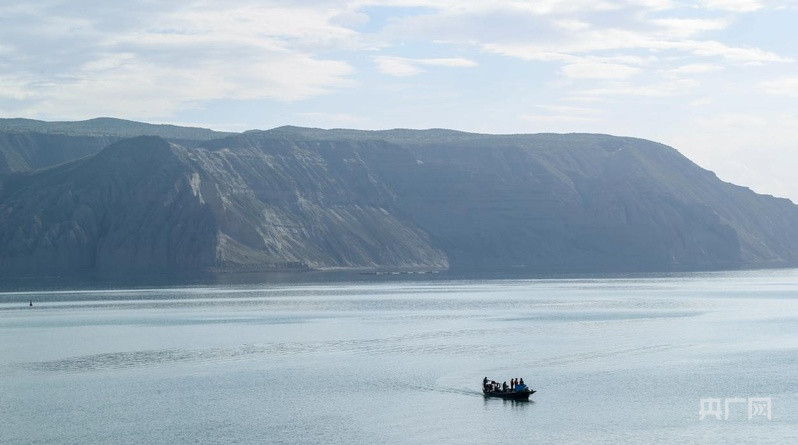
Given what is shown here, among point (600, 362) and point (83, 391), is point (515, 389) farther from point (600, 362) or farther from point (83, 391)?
point (83, 391)

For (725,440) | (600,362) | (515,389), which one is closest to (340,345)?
(600,362)

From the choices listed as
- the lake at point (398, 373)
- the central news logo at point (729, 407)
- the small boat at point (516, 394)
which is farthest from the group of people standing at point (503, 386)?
the central news logo at point (729, 407)

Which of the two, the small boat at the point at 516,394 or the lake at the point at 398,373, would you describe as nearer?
the lake at the point at 398,373

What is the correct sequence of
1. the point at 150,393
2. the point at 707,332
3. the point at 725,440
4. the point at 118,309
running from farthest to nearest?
the point at 118,309, the point at 707,332, the point at 150,393, the point at 725,440

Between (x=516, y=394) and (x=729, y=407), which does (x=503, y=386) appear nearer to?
(x=516, y=394)

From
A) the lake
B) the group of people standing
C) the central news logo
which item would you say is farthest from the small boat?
the central news logo

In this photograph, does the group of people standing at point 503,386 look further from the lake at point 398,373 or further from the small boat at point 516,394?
the lake at point 398,373
